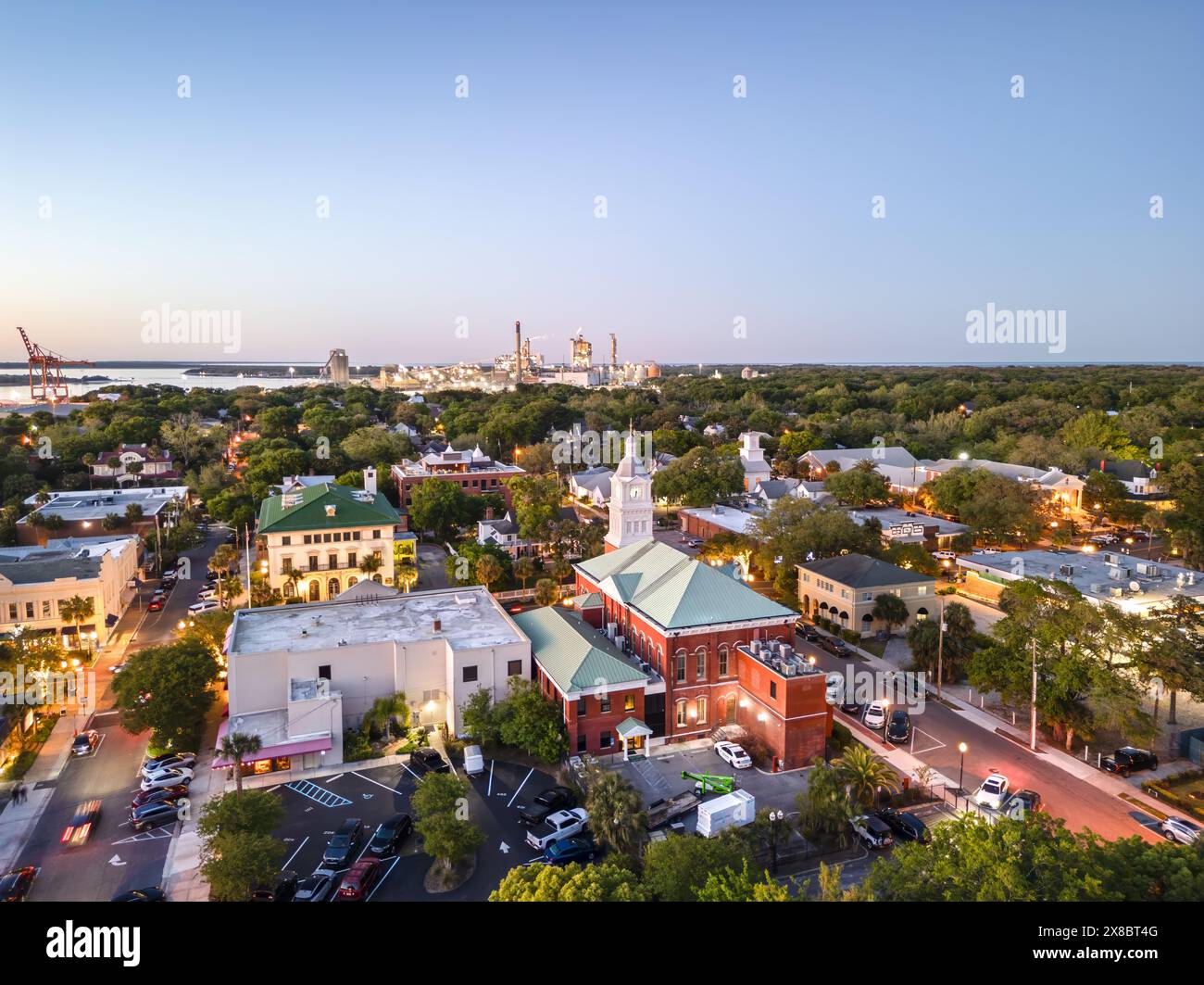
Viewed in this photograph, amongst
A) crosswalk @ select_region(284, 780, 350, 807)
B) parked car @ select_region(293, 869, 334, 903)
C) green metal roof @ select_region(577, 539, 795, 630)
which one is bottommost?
crosswalk @ select_region(284, 780, 350, 807)

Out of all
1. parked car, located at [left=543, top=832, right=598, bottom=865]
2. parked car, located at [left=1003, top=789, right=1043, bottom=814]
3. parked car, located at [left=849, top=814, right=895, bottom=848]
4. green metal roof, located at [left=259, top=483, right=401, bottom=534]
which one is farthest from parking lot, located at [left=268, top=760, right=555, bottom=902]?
green metal roof, located at [left=259, top=483, right=401, bottom=534]

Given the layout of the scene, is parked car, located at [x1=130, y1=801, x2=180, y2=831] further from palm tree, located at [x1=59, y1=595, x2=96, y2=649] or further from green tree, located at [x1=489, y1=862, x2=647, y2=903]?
palm tree, located at [x1=59, y1=595, x2=96, y2=649]

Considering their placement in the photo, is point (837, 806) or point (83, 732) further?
point (83, 732)

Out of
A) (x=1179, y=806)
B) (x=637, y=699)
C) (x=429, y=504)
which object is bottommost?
(x=1179, y=806)

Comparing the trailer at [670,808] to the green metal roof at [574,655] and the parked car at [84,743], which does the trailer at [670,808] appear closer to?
the green metal roof at [574,655]

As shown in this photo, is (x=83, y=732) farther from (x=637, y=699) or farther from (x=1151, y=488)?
(x=1151, y=488)

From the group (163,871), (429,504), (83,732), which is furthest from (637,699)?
(429,504)
